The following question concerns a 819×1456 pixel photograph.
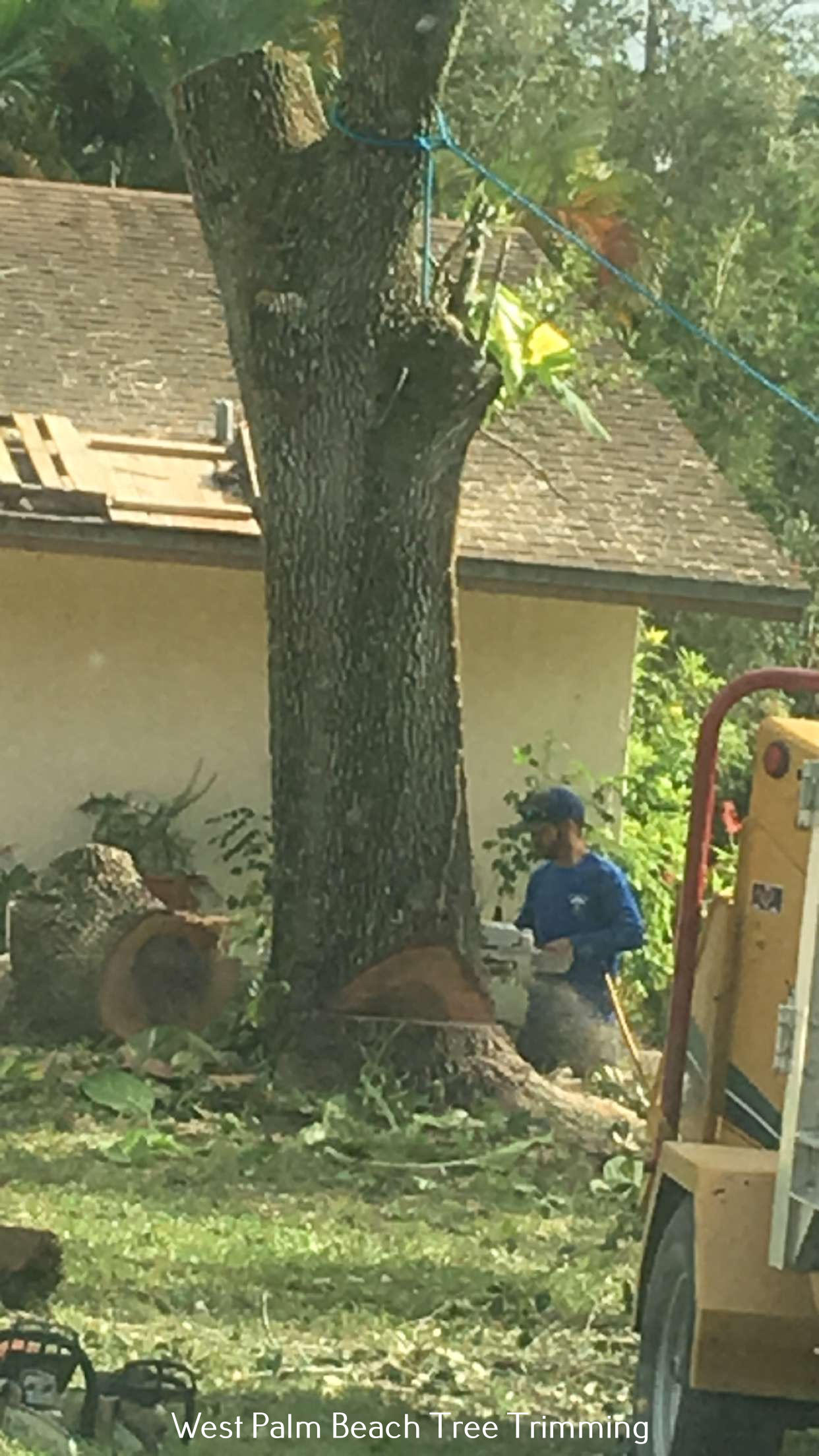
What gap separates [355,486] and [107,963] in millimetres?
2686

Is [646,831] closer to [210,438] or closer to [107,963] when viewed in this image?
[210,438]

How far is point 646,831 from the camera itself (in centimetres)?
1806

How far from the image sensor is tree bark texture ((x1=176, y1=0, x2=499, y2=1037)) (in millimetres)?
11234

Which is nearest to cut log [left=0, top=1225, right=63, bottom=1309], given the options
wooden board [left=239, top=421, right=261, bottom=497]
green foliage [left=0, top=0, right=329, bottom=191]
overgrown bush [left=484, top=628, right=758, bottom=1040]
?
overgrown bush [left=484, top=628, right=758, bottom=1040]

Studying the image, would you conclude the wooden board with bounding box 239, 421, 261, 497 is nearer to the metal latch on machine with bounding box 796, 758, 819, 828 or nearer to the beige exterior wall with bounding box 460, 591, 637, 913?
the beige exterior wall with bounding box 460, 591, 637, 913

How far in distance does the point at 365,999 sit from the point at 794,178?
2507cm

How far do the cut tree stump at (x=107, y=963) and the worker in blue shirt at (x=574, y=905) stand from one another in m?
1.55

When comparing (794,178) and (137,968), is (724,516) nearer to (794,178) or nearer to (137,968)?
(137,968)

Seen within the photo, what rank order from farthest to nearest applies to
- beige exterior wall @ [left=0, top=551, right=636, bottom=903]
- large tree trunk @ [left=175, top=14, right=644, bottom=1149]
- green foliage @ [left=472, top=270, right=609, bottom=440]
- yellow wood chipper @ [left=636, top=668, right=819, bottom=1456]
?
beige exterior wall @ [left=0, top=551, right=636, bottom=903] → green foliage @ [left=472, top=270, right=609, bottom=440] → large tree trunk @ [left=175, top=14, right=644, bottom=1149] → yellow wood chipper @ [left=636, top=668, right=819, bottom=1456]

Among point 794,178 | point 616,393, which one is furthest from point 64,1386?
point 794,178

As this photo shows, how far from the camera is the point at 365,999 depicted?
11.3 meters

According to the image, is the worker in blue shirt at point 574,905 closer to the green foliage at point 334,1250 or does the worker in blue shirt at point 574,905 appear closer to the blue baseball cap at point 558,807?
the blue baseball cap at point 558,807

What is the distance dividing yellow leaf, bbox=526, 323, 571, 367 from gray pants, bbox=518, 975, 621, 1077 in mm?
3632

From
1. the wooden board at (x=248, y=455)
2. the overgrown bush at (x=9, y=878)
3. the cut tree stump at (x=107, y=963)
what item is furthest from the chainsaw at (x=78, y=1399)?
the wooden board at (x=248, y=455)
